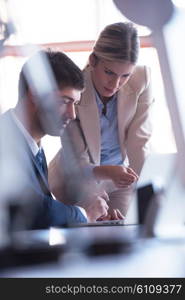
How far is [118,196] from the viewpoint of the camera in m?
1.14

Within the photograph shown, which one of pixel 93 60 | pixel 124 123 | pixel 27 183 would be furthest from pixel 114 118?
pixel 27 183

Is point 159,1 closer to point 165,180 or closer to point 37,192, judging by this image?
point 165,180

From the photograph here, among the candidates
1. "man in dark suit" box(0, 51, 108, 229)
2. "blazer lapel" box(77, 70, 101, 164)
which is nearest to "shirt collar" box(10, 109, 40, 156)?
"man in dark suit" box(0, 51, 108, 229)

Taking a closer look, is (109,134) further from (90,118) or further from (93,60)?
(93,60)

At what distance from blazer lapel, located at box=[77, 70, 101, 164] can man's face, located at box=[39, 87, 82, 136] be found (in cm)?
2

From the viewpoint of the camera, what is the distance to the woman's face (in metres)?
1.18

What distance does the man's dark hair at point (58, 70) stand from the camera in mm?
1122

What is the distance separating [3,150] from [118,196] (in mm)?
265

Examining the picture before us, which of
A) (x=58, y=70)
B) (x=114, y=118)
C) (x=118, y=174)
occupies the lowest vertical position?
(x=118, y=174)

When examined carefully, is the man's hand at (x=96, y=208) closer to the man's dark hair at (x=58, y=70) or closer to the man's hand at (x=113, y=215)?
the man's hand at (x=113, y=215)

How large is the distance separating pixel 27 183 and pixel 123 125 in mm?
259

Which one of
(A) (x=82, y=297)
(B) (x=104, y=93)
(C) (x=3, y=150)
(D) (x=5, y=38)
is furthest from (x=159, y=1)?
(A) (x=82, y=297)

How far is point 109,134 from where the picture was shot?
118cm

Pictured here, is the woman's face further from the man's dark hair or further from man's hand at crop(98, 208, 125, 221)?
man's hand at crop(98, 208, 125, 221)
